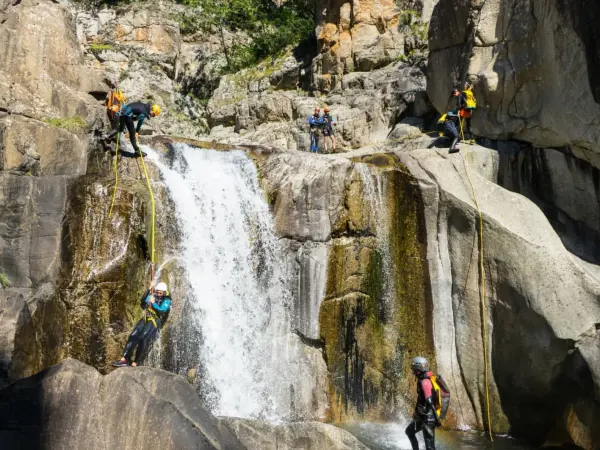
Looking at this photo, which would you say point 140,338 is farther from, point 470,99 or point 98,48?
point 98,48

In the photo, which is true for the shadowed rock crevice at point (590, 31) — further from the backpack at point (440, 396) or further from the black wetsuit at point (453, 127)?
the backpack at point (440, 396)

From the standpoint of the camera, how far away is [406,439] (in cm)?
1230

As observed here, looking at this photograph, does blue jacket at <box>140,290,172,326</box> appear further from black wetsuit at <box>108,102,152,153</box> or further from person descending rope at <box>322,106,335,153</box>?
person descending rope at <box>322,106,335,153</box>

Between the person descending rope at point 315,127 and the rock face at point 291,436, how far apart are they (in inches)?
495

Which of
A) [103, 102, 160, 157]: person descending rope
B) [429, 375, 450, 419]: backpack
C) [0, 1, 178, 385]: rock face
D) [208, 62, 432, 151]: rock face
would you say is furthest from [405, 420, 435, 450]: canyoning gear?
[208, 62, 432, 151]: rock face

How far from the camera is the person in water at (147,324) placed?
1180 cm

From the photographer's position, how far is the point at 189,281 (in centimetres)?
1320

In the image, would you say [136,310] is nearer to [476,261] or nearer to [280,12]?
[476,261]

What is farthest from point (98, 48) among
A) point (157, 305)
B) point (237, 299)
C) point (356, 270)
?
point (157, 305)

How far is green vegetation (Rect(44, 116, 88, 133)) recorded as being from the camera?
14.1 m

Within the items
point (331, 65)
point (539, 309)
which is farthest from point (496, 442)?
point (331, 65)

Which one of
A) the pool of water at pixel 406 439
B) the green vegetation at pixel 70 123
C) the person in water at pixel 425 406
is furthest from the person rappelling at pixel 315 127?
the person in water at pixel 425 406

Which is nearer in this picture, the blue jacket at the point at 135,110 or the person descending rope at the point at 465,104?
the blue jacket at the point at 135,110

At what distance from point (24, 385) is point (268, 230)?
23.1 feet
